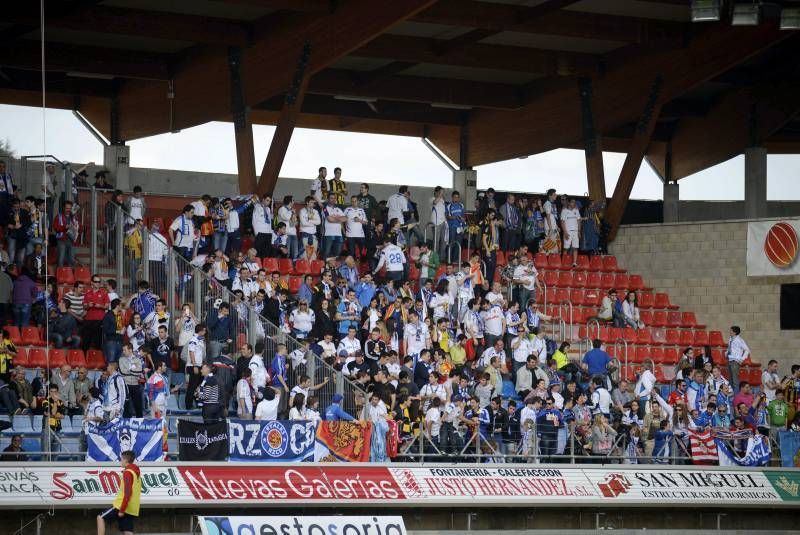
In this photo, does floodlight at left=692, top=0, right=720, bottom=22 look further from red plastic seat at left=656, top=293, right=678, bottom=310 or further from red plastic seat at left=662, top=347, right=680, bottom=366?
red plastic seat at left=656, top=293, right=678, bottom=310

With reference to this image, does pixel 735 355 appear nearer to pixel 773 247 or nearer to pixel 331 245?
pixel 773 247

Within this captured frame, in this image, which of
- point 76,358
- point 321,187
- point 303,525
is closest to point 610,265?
point 321,187

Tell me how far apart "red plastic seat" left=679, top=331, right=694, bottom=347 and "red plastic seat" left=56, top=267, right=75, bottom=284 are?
14.5m

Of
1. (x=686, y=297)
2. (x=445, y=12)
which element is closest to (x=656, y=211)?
Answer: (x=686, y=297)

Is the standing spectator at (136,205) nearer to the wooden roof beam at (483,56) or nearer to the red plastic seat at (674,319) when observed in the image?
the wooden roof beam at (483,56)

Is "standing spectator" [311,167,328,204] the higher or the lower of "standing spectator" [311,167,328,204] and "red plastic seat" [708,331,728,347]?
the higher

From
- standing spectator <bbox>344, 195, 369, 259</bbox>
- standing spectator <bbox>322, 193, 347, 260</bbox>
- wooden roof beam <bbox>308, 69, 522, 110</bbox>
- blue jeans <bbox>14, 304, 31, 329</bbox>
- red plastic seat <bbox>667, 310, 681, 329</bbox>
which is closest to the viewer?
blue jeans <bbox>14, 304, 31, 329</bbox>

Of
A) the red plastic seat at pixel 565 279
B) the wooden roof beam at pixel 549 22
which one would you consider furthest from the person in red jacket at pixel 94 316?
the red plastic seat at pixel 565 279

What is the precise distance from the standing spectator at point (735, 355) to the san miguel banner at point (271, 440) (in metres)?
11.8

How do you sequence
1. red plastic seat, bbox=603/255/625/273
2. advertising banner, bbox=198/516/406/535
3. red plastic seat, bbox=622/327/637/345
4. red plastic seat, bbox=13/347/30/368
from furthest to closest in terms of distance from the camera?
red plastic seat, bbox=603/255/625/273 < red plastic seat, bbox=622/327/637/345 < red plastic seat, bbox=13/347/30/368 < advertising banner, bbox=198/516/406/535

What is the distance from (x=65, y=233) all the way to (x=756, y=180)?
20.3 m

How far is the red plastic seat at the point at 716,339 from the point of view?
33.9 m

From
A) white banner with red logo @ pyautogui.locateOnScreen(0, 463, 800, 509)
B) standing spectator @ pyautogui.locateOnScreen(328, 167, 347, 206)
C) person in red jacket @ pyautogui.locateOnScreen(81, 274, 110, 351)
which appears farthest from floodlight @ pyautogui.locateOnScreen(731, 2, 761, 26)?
person in red jacket @ pyautogui.locateOnScreen(81, 274, 110, 351)

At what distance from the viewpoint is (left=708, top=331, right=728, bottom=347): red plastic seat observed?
33.9 m
